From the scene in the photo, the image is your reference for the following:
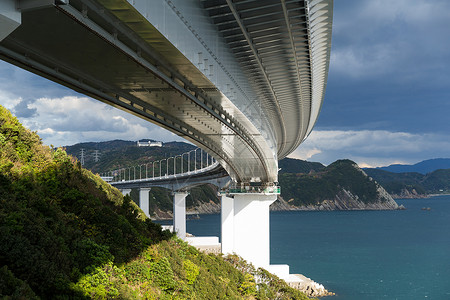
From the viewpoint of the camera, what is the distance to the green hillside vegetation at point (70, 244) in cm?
903

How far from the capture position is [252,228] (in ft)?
103

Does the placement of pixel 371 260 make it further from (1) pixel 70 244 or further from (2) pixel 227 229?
(1) pixel 70 244

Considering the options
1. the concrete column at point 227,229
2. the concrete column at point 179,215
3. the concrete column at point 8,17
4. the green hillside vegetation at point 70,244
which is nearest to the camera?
the concrete column at point 8,17

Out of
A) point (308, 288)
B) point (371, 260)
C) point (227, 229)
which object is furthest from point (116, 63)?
point (371, 260)

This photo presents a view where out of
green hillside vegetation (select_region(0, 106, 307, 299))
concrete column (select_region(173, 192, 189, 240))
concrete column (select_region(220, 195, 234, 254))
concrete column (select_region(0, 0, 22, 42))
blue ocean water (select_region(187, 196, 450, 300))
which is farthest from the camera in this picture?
concrete column (select_region(173, 192, 189, 240))

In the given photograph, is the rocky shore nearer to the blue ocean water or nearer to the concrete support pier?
the blue ocean water

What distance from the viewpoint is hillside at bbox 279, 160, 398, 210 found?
6481 inches

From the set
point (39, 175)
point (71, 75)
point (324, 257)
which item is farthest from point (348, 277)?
point (71, 75)

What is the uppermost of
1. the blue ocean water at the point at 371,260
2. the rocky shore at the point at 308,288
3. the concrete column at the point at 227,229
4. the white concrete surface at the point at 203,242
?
the concrete column at the point at 227,229

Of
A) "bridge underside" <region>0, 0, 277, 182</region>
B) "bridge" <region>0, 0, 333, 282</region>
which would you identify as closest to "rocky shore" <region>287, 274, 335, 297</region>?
"bridge" <region>0, 0, 333, 282</region>

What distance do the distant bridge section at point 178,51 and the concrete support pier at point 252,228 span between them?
47.8 ft

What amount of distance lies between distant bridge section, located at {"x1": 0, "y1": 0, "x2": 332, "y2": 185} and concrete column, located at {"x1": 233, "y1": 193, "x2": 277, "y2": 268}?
14.6m

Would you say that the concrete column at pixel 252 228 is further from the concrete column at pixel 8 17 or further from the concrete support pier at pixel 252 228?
the concrete column at pixel 8 17

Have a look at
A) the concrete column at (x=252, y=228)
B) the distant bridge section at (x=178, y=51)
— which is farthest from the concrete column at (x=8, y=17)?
the concrete column at (x=252, y=228)
